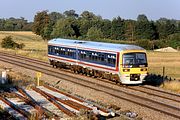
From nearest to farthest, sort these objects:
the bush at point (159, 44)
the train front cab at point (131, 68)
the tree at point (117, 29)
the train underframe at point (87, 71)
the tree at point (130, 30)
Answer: the train front cab at point (131, 68) < the train underframe at point (87, 71) < the bush at point (159, 44) < the tree at point (130, 30) < the tree at point (117, 29)

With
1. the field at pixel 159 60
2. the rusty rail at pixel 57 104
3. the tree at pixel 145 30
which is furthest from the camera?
the tree at pixel 145 30

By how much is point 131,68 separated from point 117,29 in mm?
97751

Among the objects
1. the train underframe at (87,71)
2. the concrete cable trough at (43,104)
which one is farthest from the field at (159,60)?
the concrete cable trough at (43,104)

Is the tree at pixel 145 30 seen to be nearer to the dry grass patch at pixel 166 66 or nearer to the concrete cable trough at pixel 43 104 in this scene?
the dry grass patch at pixel 166 66

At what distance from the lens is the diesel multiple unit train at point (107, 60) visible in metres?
26.6

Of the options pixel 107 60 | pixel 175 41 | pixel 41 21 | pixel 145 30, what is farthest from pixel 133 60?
pixel 145 30

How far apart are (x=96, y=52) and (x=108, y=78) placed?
259cm

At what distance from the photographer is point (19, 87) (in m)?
25.5

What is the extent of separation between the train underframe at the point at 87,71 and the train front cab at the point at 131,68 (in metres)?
0.70

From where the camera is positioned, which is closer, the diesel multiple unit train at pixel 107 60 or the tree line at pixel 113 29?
the diesel multiple unit train at pixel 107 60

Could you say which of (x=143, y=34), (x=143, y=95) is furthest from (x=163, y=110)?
(x=143, y=34)

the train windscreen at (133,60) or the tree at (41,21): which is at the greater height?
the tree at (41,21)

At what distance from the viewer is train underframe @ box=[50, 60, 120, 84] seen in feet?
91.1

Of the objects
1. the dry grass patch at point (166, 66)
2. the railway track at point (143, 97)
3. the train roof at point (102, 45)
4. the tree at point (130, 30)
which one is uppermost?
the tree at point (130, 30)
